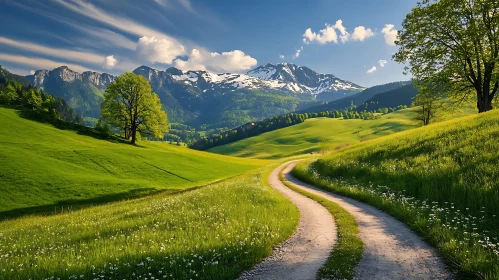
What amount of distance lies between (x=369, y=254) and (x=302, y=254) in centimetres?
212

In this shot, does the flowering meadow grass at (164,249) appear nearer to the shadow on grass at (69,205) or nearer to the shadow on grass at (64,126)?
the shadow on grass at (69,205)

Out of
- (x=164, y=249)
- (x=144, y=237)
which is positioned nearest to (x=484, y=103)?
(x=164, y=249)

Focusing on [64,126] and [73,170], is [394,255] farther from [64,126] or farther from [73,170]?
[64,126]

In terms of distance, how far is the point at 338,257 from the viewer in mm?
→ 8539

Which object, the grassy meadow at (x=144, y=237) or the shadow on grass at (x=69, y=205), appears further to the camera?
the shadow on grass at (x=69, y=205)

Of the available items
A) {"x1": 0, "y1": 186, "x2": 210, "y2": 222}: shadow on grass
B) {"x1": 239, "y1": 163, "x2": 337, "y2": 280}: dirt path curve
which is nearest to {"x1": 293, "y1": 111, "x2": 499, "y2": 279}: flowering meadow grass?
{"x1": 239, "y1": 163, "x2": 337, "y2": 280}: dirt path curve

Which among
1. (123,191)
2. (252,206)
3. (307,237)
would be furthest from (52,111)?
(307,237)

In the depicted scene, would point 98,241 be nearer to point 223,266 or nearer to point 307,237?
point 223,266

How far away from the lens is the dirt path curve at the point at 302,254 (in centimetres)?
768

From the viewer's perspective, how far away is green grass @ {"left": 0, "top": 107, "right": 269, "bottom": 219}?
3569 cm

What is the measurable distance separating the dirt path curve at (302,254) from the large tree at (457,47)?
2998cm

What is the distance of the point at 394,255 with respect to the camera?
8633mm

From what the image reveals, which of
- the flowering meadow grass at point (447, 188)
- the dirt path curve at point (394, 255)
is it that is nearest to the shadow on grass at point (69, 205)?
the flowering meadow grass at point (447, 188)

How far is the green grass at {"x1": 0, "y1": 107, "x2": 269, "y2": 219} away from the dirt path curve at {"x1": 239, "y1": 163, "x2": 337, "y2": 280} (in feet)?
103
